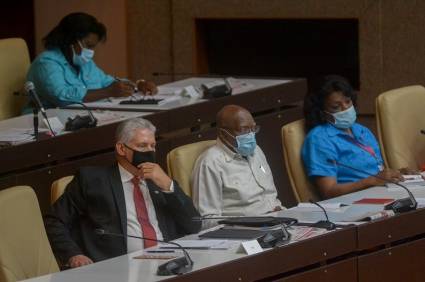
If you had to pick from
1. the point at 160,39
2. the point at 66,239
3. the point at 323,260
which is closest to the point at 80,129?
the point at 66,239

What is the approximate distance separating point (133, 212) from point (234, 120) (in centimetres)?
78

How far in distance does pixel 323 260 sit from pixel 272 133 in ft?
9.09

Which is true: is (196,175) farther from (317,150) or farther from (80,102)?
(80,102)

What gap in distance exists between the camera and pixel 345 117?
6281mm

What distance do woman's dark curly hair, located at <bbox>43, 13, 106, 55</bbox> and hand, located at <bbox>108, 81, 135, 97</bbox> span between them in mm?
312

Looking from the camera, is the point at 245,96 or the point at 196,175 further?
the point at 245,96

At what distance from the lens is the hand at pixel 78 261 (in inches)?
200

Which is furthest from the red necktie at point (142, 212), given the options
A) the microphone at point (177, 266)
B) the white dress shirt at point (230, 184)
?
the microphone at point (177, 266)

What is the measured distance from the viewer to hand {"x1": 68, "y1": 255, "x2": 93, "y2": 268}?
5.08m

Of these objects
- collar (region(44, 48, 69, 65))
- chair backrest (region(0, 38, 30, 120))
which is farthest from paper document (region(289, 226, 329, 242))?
chair backrest (region(0, 38, 30, 120))

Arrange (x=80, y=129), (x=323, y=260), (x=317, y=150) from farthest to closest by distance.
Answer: (x=80, y=129) → (x=317, y=150) → (x=323, y=260)

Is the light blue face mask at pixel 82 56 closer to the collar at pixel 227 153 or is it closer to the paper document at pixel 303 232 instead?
the collar at pixel 227 153

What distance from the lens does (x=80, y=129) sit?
662 cm

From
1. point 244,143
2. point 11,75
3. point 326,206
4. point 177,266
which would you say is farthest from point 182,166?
point 11,75
